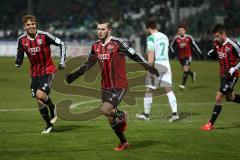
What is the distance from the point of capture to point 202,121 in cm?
1639

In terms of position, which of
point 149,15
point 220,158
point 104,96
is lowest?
point 220,158

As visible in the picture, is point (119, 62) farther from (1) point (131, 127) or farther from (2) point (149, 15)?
(2) point (149, 15)

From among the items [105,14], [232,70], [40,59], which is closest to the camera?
[40,59]

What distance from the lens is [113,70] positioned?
12031 millimetres

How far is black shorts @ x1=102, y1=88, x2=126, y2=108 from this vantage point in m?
11.7

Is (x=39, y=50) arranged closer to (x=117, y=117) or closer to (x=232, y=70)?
(x=117, y=117)

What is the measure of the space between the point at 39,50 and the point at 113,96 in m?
2.92

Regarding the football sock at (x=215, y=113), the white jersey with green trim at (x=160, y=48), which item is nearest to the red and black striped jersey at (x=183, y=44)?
the white jersey with green trim at (x=160, y=48)

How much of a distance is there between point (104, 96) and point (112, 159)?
4.51 ft

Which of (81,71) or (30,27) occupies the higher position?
(30,27)

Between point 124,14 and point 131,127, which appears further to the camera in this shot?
point 124,14

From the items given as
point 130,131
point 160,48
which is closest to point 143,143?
point 130,131

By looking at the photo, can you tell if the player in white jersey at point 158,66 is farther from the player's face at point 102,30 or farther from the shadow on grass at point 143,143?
the player's face at point 102,30

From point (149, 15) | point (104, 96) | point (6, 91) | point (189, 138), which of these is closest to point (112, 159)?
point (104, 96)
